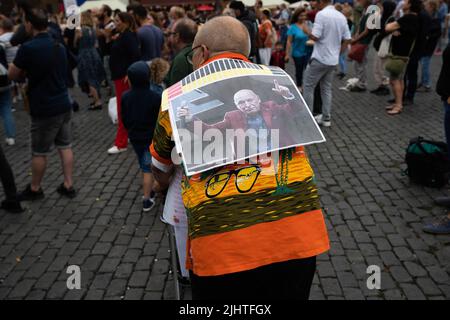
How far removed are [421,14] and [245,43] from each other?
260 inches

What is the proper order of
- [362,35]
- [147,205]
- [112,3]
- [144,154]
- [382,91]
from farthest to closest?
[112,3] → [382,91] → [362,35] → [147,205] → [144,154]

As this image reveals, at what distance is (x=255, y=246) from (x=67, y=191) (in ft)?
12.8

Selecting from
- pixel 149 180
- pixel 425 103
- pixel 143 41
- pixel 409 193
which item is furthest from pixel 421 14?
pixel 149 180

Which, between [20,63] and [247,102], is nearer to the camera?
[247,102]

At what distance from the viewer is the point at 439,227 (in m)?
3.80

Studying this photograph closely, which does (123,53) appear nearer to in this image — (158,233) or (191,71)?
(191,71)

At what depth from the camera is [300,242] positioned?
161 centimetres

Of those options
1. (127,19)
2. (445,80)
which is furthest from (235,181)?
(127,19)

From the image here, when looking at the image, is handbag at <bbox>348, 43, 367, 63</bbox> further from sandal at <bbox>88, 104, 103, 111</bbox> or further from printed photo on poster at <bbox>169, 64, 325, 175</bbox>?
printed photo on poster at <bbox>169, 64, 325, 175</bbox>

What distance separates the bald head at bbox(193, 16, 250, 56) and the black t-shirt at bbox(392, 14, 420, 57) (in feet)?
20.3

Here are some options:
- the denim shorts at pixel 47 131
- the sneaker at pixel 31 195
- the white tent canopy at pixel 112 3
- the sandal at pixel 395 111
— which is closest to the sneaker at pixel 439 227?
the denim shorts at pixel 47 131

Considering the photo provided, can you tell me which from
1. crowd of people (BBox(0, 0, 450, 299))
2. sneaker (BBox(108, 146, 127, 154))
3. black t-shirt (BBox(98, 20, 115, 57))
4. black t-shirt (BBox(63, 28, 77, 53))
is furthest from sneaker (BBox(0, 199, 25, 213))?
black t-shirt (BBox(63, 28, 77, 53))

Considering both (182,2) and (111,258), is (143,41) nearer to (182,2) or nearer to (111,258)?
(111,258)

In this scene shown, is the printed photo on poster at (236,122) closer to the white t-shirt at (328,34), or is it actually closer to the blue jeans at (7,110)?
the white t-shirt at (328,34)
